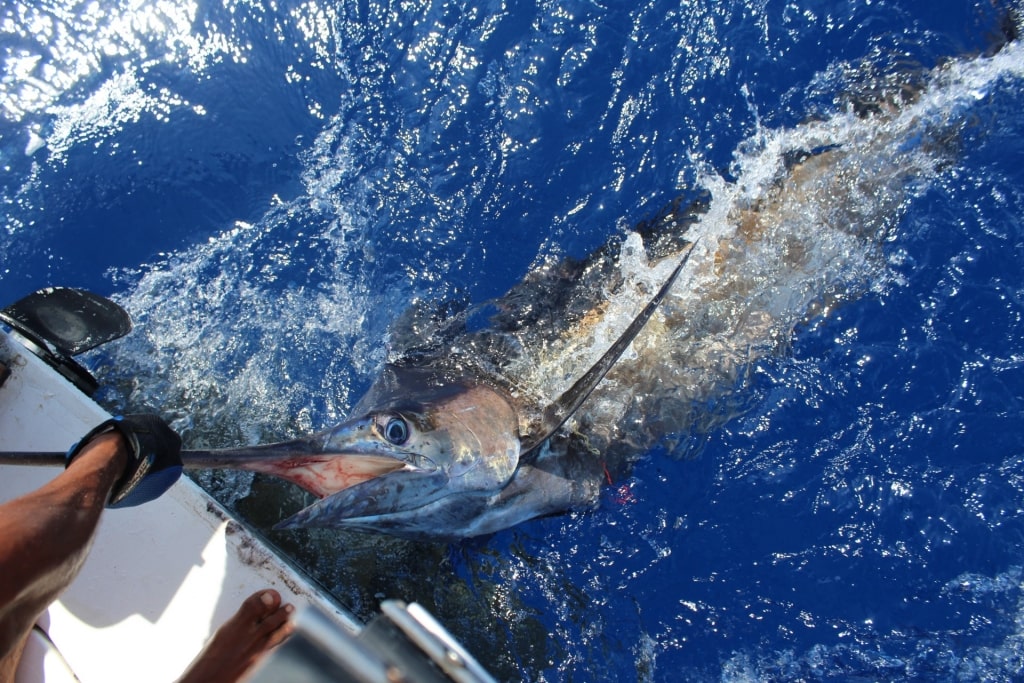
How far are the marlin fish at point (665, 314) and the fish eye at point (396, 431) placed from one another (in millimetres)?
132

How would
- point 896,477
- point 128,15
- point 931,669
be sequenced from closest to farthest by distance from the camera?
point 931,669 → point 896,477 → point 128,15

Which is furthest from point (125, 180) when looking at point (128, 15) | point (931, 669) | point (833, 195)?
point (931, 669)

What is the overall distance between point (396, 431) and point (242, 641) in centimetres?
92

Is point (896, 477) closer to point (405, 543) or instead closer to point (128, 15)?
point (405, 543)

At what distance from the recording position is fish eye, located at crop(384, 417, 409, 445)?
221cm

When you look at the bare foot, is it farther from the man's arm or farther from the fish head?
the man's arm

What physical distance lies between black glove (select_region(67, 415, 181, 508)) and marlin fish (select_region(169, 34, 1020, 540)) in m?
0.74

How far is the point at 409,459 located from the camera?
7.33 ft

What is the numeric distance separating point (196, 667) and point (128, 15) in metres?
3.88

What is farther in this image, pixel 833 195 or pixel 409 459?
pixel 833 195

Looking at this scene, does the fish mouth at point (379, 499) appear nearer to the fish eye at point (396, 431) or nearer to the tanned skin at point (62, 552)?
the fish eye at point (396, 431)

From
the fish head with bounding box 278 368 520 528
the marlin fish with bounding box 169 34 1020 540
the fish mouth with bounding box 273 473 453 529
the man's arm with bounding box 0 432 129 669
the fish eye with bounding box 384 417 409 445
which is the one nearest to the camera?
the man's arm with bounding box 0 432 129 669

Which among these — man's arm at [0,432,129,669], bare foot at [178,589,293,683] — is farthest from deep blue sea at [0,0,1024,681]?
man's arm at [0,432,129,669]

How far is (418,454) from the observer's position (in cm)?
225
